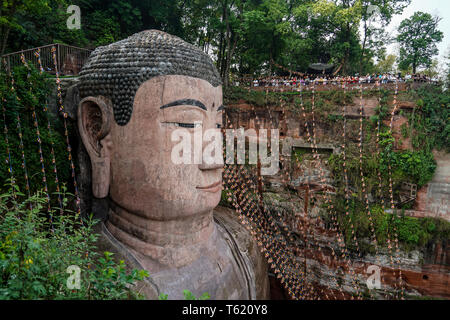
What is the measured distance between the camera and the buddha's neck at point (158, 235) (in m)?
3.72

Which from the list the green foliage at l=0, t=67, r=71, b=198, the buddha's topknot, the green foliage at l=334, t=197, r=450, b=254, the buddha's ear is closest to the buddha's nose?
the buddha's topknot

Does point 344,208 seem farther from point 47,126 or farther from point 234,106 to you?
point 47,126

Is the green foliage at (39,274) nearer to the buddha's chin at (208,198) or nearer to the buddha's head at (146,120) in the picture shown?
the buddha's head at (146,120)

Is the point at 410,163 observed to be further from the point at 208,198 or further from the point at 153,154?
the point at 153,154

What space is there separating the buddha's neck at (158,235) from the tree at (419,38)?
597 inches

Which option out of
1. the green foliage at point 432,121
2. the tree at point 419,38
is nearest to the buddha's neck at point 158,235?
the green foliage at point 432,121

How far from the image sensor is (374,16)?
1400cm

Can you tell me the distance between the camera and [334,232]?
7.48 m

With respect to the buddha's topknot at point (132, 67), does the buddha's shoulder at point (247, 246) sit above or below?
below

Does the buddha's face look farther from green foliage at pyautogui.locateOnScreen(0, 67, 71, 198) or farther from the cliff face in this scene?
the cliff face

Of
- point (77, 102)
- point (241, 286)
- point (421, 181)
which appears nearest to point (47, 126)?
point (77, 102)

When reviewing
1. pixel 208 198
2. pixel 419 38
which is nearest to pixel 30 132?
pixel 208 198

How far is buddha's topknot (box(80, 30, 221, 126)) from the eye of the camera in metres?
3.60

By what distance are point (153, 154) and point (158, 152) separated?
0.07 metres
